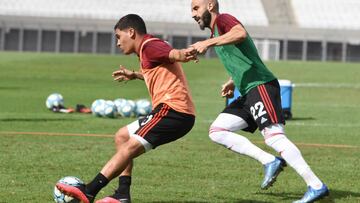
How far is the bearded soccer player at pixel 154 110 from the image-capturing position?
29.1 feet

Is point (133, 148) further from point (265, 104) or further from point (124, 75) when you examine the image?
point (265, 104)

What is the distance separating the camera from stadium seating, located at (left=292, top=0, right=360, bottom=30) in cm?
9062

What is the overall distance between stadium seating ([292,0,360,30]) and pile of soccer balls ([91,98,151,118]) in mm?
69953

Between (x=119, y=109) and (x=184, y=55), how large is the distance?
1275 centimetres

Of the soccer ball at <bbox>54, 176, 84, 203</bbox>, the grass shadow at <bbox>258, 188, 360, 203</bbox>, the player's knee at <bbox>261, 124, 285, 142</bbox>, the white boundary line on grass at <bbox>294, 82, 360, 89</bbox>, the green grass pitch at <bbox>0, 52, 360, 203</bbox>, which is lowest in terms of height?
the white boundary line on grass at <bbox>294, 82, 360, 89</bbox>

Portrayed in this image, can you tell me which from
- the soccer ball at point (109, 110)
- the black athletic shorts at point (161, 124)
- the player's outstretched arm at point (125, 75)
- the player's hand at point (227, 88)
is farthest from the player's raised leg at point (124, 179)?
the soccer ball at point (109, 110)

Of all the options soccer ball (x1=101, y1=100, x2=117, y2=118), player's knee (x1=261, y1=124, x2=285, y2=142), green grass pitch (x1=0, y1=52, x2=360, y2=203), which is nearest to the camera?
player's knee (x1=261, y1=124, x2=285, y2=142)

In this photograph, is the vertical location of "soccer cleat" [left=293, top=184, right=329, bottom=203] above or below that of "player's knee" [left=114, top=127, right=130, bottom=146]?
below

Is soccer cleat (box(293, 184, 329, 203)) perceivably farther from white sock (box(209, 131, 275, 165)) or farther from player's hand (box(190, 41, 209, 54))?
player's hand (box(190, 41, 209, 54))

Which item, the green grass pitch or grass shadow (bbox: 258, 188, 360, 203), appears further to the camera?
the green grass pitch

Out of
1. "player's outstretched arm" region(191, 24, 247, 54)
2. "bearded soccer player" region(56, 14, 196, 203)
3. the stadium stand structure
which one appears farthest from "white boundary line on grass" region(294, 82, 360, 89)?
the stadium stand structure

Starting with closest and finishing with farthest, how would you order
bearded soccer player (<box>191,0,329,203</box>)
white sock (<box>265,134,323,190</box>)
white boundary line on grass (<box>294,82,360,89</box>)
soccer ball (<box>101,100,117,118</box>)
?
white sock (<box>265,134,323,190</box>) < bearded soccer player (<box>191,0,329,203</box>) < soccer ball (<box>101,100,117,118</box>) < white boundary line on grass (<box>294,82,360,89</box>)

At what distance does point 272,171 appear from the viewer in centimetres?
973

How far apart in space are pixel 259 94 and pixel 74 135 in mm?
7457
